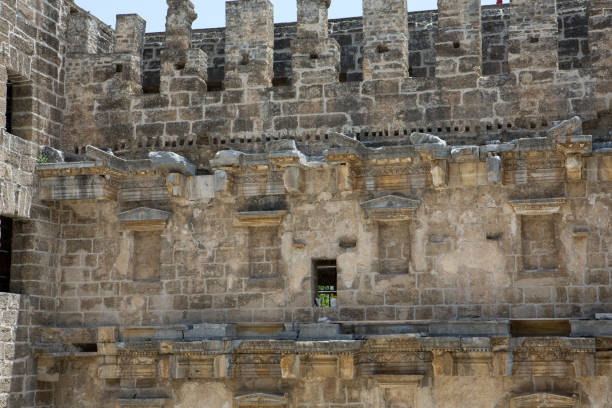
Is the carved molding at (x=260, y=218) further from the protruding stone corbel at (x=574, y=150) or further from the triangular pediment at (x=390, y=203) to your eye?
the protruding stone corbel at (x=574, y=150)

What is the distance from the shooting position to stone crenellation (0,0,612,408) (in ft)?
42.1

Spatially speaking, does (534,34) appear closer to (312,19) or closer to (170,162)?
(312,19)

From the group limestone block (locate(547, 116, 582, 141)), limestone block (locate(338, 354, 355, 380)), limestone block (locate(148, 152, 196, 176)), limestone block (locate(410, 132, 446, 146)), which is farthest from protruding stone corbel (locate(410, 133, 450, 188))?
limestone block (locate(148, 152, 196, 176))

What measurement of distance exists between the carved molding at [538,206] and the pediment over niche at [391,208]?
132cm

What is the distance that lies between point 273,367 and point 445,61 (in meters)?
4.83

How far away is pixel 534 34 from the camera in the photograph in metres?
13.4

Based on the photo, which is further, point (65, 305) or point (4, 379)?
point (65, 305)

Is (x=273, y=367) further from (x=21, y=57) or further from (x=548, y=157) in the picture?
(x=21, y=57)

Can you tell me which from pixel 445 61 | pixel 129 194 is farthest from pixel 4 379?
pixel 445 61

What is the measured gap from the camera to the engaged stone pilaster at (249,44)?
565 inches

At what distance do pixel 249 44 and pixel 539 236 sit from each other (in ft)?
16.2

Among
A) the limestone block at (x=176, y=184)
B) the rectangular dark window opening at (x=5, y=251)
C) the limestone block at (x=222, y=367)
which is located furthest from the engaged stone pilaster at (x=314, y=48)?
the rectangular dark window opening at (x=5, y=251)

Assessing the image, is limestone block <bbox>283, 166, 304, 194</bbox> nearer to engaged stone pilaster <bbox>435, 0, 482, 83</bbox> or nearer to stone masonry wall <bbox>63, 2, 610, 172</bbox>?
stone masonry wall <bbox>63, 2, 610, 172</bbox>

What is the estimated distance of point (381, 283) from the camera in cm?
1341
